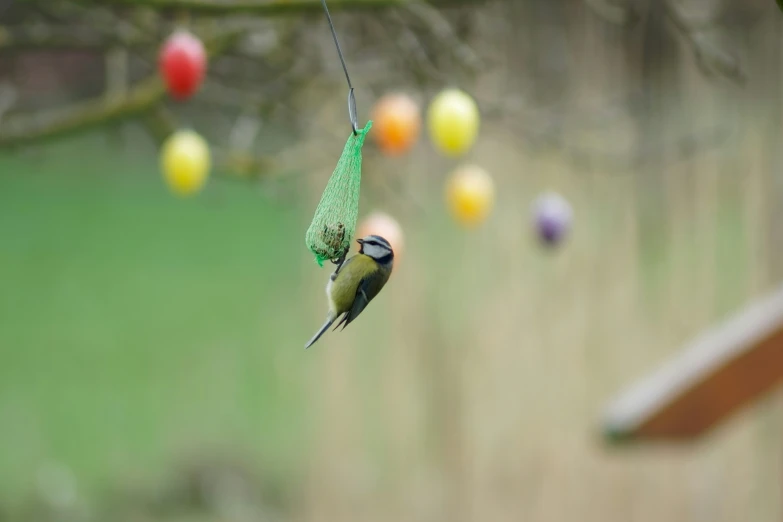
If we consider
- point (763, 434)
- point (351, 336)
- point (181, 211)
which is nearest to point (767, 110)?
point (763, 434)

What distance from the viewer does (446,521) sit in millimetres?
2699

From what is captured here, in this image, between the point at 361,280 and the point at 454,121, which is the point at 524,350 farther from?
the point at 361,280

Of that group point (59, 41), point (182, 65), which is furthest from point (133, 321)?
point (182, 65)

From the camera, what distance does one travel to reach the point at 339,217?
0.44 meters

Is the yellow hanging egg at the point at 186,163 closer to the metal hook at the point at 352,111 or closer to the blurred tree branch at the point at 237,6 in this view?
the blurred tree branch at the point at 237,6

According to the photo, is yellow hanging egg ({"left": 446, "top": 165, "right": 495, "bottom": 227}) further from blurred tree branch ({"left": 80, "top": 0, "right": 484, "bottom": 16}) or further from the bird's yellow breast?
the bird's yellow breast

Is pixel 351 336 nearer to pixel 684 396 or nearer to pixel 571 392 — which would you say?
pixel 571 392

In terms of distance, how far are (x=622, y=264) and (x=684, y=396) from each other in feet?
4.53

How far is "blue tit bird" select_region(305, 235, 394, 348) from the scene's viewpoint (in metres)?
0.42

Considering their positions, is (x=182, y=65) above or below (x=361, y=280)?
above

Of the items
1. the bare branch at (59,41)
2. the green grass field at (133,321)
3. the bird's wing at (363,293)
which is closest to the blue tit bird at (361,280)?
the bird's wing at (363,293)

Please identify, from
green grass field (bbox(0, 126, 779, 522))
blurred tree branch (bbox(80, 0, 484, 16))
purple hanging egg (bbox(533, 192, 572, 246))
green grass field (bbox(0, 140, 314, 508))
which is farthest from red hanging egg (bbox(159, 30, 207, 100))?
green grass field (bbox(0, 140, 314, 508))

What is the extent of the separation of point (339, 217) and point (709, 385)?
103 cm

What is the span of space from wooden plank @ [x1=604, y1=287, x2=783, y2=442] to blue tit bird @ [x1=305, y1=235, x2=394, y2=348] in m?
0.99
